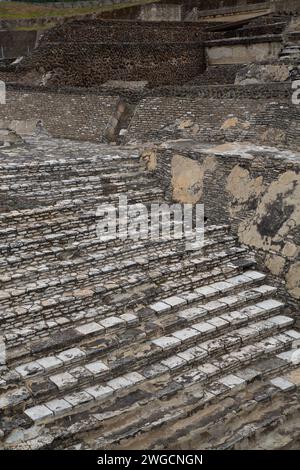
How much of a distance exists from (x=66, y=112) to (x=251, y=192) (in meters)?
6.31

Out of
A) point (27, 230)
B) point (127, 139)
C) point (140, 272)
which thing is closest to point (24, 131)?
point (127, 139)

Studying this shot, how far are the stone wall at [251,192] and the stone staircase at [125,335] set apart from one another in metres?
0.27

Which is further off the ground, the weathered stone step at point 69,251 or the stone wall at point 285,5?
the stone wall at point 285,5

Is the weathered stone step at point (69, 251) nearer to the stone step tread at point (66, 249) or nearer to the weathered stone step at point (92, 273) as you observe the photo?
the stone step tread at point (66, 249)

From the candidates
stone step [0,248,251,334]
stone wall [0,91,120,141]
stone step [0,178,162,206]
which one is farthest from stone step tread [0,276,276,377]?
stone wall [0,91,120,141]

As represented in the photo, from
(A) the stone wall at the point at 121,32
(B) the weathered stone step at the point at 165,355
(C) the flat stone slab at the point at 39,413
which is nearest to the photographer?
(C) the flat stone slab at the point at 39,413

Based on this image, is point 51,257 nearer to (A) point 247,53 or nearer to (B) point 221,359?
(B) point 221,359

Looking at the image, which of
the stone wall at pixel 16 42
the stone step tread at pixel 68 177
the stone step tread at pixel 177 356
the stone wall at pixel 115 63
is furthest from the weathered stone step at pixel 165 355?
the stone wall at pixel 16 42

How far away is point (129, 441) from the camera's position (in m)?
4.51

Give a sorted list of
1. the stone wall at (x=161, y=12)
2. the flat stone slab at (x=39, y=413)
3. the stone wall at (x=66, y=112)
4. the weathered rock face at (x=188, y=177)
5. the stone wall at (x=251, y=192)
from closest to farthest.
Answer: the flat stone slab at (x=39, y=413) < the stone wall at (x=251, y=192) < the weathered rock face at (x=188, y=177) < the stone wall at (x=66, y=112) < the stone wall at (x=161, y=12)

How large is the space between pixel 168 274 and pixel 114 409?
2.15 m

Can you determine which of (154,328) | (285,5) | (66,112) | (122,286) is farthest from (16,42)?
(154,328)

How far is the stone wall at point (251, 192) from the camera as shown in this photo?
268 inches

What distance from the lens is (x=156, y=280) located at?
6.40 meters
